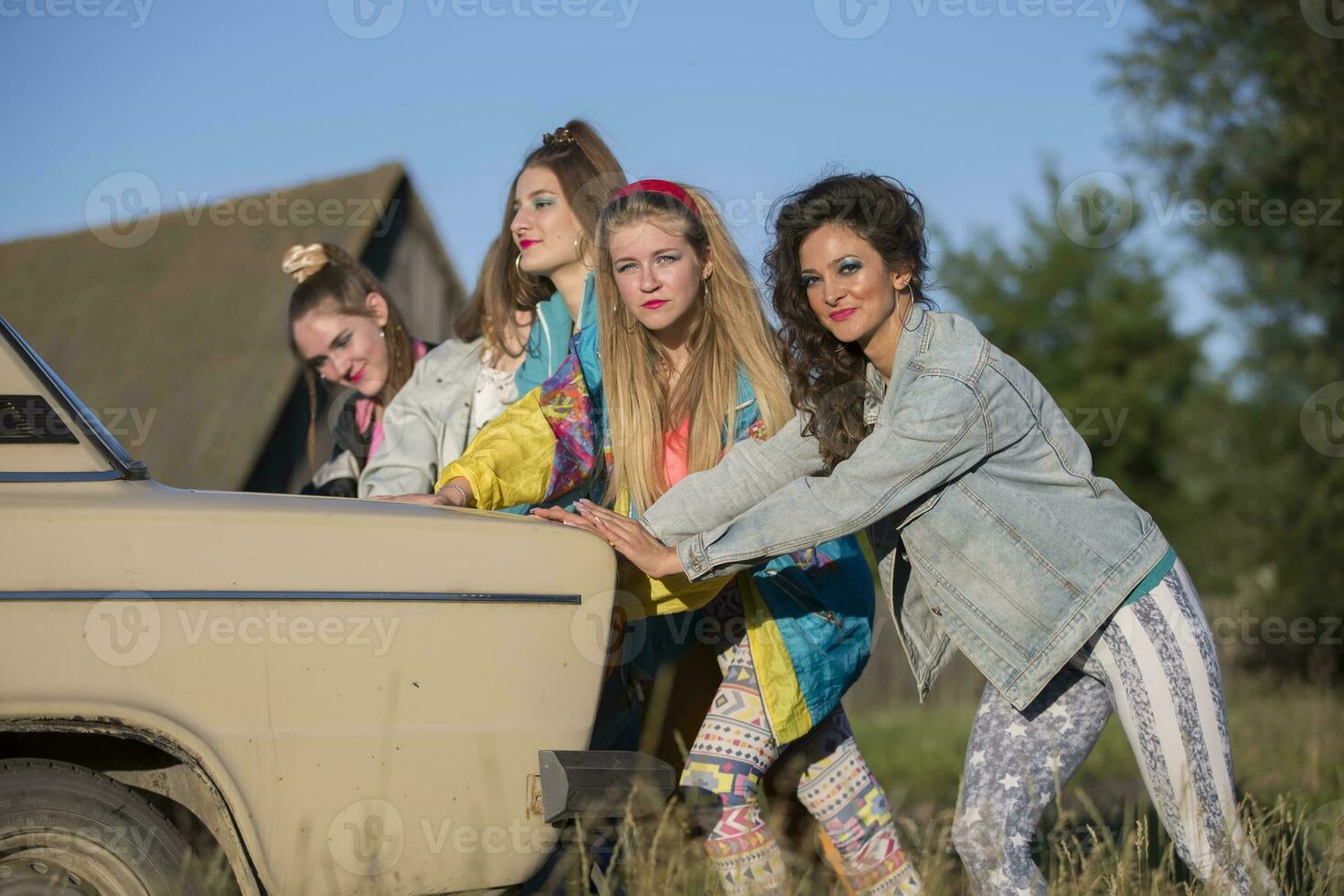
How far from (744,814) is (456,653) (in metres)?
1.08

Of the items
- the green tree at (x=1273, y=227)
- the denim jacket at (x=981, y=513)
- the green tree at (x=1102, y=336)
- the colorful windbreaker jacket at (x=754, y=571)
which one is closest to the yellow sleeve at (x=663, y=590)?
the colorful windbreaker jacket at (x=754, y=571)

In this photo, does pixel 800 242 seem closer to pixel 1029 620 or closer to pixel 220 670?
pixel 1029 620

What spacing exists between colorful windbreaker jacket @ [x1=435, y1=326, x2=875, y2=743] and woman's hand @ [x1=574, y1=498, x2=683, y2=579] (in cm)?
14

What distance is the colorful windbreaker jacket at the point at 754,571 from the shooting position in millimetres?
3379

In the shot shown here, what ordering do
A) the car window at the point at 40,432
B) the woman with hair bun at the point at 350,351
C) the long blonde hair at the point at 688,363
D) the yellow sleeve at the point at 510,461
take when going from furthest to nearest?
the woman with hair bun at the point at 350,351 → the long blonde hair at the point at 688,363 → the yellow sleeve at the point at 510,461 → the car window at the point at 40,432

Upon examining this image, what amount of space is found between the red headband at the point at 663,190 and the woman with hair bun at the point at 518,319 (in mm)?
530

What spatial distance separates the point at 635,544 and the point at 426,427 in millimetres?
1577

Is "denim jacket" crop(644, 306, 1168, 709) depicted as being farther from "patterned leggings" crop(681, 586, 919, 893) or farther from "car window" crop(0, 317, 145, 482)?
"car window" crop(0, 317, 145, 482)

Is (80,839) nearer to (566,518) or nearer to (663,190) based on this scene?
(566,518)

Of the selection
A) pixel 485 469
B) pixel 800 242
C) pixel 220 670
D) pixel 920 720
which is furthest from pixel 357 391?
pixel 920 720

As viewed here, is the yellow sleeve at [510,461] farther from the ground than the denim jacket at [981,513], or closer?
farther from the ground

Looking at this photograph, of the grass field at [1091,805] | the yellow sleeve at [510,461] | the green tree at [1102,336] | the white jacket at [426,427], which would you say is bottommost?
the grass field at [1091,805]

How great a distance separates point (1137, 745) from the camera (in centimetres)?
301

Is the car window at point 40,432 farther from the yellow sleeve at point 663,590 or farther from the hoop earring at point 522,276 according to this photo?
the hoop earring at point 522,276
